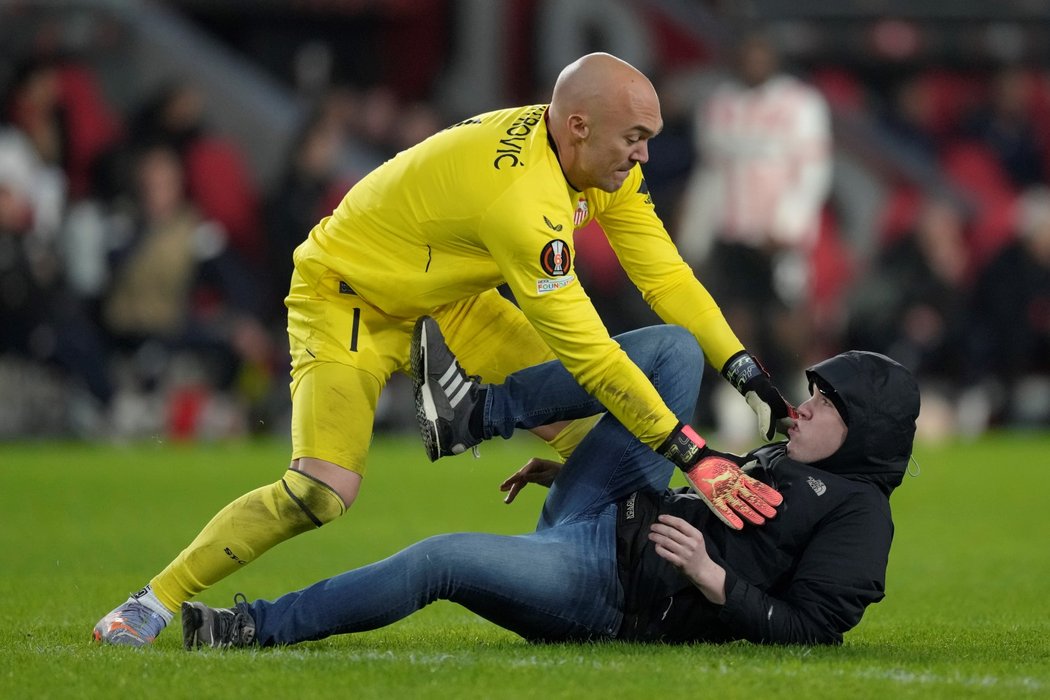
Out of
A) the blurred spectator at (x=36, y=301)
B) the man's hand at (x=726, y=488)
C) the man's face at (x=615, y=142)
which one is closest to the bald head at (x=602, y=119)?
the man's face at (x=615, y=142)

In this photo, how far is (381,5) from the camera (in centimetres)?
1956

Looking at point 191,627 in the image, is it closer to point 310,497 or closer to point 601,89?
point 310,497

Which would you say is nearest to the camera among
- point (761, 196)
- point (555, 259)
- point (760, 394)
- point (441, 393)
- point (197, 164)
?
point (555, 259)

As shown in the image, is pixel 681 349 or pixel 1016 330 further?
pixel 1016 330

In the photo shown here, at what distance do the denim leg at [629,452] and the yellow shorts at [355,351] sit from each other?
747mm

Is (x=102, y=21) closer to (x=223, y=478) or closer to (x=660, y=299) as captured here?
(x=223, y=478)

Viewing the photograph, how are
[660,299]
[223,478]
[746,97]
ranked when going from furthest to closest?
1. [746,97]
2. [223,478]
3. [660,299]

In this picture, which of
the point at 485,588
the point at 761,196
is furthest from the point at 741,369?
the point at 761,196

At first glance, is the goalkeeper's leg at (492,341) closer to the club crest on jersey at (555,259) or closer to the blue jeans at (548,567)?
the blue jeans at (548,567)

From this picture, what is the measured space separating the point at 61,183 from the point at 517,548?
35.5 ft

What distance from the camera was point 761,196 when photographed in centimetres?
1417

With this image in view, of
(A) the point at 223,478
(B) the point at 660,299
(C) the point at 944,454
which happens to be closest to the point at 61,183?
(A) the point at 223,478

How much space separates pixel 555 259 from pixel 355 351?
0.98 m

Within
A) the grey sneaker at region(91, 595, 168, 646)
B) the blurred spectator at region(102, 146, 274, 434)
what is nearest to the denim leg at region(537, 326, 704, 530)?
the grey sneaker at region(91, 595, 168, 646)
